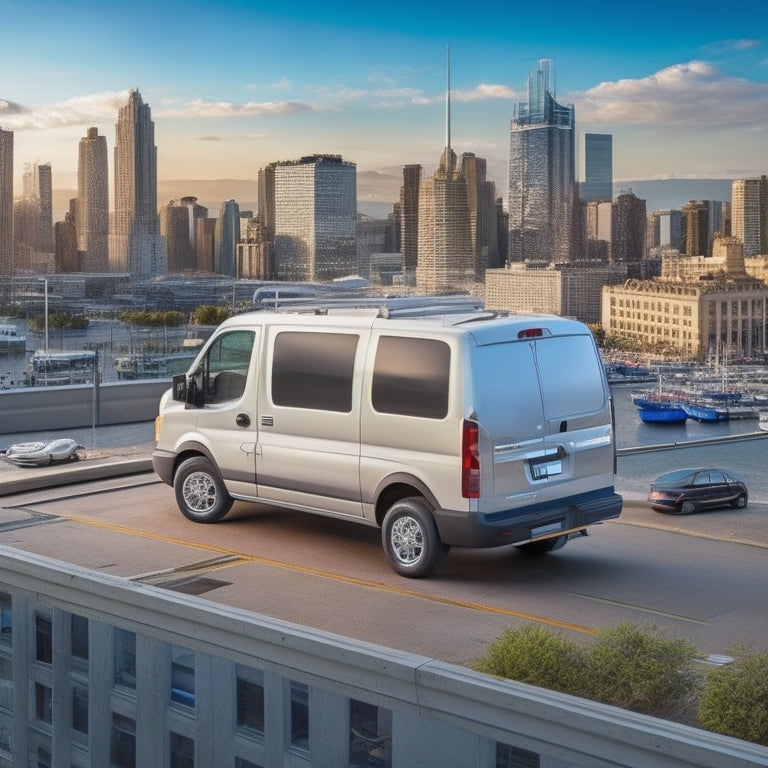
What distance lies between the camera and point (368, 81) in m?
29.9

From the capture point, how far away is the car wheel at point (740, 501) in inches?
227

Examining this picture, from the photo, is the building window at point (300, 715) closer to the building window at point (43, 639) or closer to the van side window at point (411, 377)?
the building window at point (43, 639)

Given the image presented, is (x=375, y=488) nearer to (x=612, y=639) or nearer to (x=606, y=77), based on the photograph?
(x=612, y=639)

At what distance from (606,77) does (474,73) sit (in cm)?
419

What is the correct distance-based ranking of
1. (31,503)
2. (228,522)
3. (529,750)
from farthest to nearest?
(31,503) < (228,522) < (529,750)

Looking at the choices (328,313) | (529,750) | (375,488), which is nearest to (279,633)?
(529,750)

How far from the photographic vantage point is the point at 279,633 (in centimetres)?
245

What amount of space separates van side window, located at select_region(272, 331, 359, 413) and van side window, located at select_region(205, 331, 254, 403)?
0.69 ft

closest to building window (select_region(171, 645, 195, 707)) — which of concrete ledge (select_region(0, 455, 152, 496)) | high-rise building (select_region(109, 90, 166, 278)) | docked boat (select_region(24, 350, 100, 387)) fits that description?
concrete ledge (select_region(0, 455, 152, 496))

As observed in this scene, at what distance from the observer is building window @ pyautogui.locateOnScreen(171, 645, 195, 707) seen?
2.63 m

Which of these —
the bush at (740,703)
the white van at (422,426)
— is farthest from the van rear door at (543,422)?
the bush at (740,703)

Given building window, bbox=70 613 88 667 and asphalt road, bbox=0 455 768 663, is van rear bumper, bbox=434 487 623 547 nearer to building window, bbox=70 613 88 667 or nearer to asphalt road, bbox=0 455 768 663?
asphalt road, bbox=0 455 768 663

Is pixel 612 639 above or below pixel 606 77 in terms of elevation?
below

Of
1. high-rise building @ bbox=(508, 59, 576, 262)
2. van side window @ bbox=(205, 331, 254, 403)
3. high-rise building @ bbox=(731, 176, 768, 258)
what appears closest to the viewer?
van side window @ bbox=(205, 331, 254, 403)
